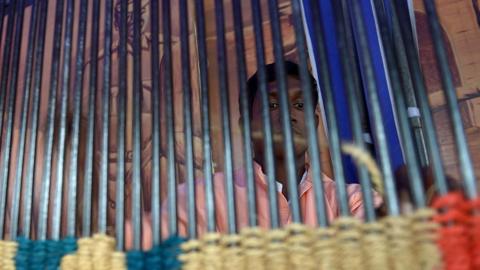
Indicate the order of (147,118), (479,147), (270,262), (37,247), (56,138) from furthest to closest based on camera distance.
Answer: (147,118) → (479,147) → (56,138) → (37,247) → (270,262)

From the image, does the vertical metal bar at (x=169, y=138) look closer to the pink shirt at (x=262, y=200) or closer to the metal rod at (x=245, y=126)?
the metal rod at (x=245, y=126)

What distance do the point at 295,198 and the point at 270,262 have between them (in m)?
0.07

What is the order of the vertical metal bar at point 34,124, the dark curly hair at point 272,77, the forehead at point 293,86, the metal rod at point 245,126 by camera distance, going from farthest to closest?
the dark curly hair at point 272,77 < the forehead at point 293,86 < the vertical metal bar at point 34,124 < the metal rod at point 245,126

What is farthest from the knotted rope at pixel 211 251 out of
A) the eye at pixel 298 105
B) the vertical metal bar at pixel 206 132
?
the eye at pixel 298 105

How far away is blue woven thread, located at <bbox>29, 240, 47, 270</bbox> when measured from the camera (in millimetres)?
503

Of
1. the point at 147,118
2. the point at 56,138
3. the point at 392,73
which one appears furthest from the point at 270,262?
the point at 147,118

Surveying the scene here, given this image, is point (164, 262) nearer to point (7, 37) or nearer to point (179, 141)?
point (7, 37)

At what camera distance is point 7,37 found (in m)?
0.72

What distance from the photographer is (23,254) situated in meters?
0.52

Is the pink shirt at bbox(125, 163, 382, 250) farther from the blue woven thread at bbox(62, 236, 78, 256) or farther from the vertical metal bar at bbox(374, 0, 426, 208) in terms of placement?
the vertical metal bar at bbox(374, 0, 426, 208)

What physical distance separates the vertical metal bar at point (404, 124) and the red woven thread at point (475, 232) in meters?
0.04

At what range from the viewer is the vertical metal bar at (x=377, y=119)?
394 millimetres

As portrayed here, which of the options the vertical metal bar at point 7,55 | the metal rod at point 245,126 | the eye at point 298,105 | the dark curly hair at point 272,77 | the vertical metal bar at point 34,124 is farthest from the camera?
the dark curly hair at point 272,77

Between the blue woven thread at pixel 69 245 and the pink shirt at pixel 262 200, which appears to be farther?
the pink shirt at pixel 262 200
